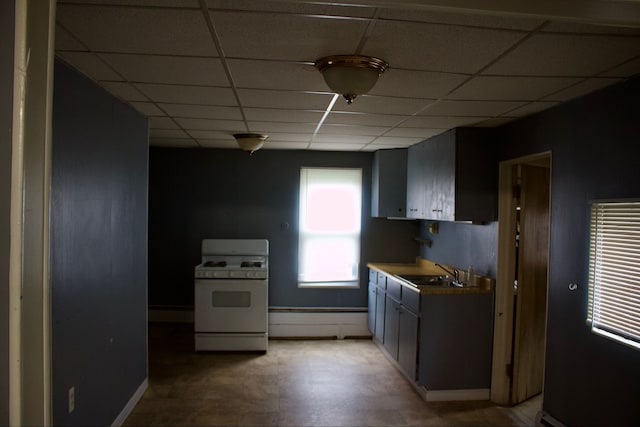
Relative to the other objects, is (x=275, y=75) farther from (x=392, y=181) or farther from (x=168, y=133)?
(x=392, y=181)

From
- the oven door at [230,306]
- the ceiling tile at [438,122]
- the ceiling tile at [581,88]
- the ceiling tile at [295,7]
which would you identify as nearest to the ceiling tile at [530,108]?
the ceiling tile at [581,88]

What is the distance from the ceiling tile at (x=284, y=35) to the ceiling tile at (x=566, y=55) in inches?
28.3

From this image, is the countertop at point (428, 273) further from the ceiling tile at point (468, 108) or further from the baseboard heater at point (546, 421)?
the ceiling tile at point (468, 108)

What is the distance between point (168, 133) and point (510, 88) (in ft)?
10.6

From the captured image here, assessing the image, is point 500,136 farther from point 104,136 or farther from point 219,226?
point 219,226

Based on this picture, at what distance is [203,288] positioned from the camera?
16.3 ft

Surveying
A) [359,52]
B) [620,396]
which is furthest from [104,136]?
[620,396]

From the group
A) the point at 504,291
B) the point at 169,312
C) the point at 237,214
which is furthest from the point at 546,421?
the point at 169,312

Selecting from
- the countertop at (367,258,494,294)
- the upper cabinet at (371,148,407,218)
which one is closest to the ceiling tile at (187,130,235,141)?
the upper cabinet at (371,148,407,218)

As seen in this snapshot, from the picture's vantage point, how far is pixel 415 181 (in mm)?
4895

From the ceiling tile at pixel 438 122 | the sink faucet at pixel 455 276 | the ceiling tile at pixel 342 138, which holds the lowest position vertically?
the sink faucet at pixel 455 276

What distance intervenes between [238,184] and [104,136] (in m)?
2.89

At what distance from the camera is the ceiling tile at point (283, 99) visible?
9.20ft

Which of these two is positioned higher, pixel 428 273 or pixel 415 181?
pixel 415 181
